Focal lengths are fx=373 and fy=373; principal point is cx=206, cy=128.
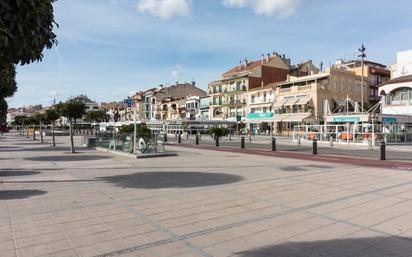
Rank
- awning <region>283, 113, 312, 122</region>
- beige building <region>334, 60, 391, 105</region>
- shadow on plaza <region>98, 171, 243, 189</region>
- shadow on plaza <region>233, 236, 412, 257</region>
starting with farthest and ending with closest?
1. beige building <region>334, 60, 391, 105</region>
2. awning <region>283, 113, 312, 122</region>
3. shadow on plaza <region>98, 171, 243, 189</region>
4. shadow on plaza <region>233, 236, 412, 257</region>

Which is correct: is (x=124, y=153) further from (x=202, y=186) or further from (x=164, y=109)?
(x=164, y=109)

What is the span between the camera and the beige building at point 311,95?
182ft

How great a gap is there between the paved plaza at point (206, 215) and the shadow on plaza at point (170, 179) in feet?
0.10

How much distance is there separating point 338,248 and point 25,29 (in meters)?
4.80

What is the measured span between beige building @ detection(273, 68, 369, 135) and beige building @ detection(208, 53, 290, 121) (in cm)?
1007

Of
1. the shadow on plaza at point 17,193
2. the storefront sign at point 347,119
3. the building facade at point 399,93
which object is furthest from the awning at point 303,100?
the shadow on plaza at point 17,193

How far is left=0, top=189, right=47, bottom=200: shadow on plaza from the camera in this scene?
8.67m

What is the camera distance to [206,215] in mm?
6922

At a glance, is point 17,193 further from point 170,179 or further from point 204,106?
point 204,106

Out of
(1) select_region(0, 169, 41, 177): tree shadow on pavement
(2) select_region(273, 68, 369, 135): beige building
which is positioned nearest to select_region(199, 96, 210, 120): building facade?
(2) select_region(273, 68, 369, 135): beige building

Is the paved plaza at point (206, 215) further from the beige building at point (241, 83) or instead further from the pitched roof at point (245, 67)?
the pitched roof at point (245, 67)

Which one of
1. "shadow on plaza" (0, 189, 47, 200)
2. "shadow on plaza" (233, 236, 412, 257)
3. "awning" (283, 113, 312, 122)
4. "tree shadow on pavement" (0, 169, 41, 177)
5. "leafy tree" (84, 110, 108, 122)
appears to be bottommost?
"shadow on plaza" (233, 236, 412, 257)

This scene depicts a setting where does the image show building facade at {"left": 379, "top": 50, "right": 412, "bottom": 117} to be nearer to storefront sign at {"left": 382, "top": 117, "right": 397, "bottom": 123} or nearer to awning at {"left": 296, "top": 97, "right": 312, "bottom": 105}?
storefront sign at {"left": 382, "top": 117, "right": 397, "bottom": 123}

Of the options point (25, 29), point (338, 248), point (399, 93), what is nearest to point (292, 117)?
point (399, 93)
